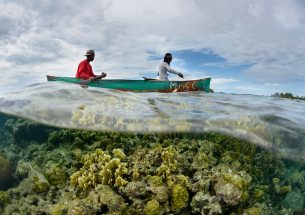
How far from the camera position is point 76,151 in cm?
1000

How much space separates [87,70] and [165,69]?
3687mm

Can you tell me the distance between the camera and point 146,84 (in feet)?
53.1

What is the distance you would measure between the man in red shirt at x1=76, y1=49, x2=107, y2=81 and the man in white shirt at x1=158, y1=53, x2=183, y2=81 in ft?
9.76

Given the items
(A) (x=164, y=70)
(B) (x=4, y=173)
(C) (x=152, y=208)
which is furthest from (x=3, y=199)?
(A) (x=164, y=70)

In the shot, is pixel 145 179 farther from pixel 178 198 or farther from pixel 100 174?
pixel 100 174

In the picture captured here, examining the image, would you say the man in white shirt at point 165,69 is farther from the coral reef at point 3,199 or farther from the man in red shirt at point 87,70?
the coral reef at point 3,199

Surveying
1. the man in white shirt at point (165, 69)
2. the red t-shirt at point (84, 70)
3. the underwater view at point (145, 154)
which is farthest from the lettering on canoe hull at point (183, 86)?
the red t-shirt at point (84, 70)

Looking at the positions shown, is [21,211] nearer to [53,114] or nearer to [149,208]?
[149,208]

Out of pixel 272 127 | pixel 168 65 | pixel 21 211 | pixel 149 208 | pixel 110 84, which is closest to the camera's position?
pixel 149 208

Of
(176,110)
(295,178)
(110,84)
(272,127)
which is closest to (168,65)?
(110,84)

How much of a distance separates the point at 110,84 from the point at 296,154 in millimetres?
7584

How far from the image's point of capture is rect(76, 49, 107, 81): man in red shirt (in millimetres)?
15000

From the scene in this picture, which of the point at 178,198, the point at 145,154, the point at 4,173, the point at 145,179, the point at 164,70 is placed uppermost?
the point at 164,70

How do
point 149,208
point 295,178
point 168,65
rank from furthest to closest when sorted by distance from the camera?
1. point 168,65
2. point 295,178
3. point 149,208
